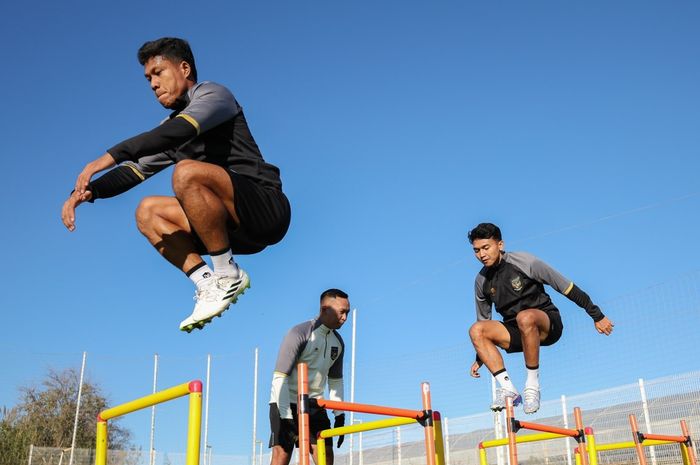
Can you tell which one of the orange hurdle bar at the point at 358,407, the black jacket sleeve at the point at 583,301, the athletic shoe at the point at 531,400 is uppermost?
the black jacket sleeve at the point at 583,301

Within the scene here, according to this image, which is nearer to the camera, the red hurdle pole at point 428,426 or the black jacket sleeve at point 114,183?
the black jacket sleeve at point 114,183

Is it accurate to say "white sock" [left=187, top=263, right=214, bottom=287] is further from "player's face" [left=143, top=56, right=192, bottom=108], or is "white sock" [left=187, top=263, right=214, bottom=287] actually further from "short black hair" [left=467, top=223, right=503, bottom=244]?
"short black hair" [left=467, top=223, right=503, bottom=244]

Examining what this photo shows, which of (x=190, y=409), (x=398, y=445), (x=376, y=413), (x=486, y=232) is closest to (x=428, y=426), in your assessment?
(x=376, y=413)

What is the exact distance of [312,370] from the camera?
5.72m

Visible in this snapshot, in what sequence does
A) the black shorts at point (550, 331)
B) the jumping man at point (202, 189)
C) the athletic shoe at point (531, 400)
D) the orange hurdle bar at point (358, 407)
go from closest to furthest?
the jumping man at point (202, 189) < the orange hurdle bar at point (358, 407) < the athletic shoe at point (531, 400) < the black shorts at point (550, 331)

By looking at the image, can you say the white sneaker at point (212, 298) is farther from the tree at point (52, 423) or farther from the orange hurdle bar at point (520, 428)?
the tree at point (52, 423)

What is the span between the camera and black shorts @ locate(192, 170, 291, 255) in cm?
305

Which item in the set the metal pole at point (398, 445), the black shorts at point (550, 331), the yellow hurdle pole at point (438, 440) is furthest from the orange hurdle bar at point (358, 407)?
the metal pole at point (398, 445)

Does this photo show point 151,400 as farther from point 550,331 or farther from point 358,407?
point 550,331

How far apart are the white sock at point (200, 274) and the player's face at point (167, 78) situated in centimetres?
80

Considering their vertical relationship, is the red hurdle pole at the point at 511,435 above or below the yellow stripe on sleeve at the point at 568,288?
below

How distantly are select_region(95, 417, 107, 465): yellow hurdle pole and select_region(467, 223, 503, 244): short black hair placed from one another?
3.08m

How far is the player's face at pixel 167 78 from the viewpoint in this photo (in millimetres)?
3199

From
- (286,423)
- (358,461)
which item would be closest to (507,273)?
(286,423)
